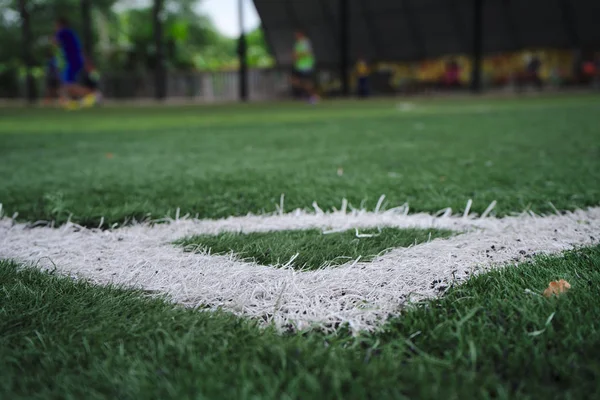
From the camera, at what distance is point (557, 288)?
1.11 meters

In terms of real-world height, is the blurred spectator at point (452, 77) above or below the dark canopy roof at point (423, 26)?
below

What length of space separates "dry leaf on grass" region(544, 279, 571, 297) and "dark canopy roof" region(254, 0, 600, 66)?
65.4 feet

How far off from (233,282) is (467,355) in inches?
22.0

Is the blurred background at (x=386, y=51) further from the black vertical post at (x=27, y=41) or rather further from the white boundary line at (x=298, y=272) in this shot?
the white boundary line at (x=298, y=272)

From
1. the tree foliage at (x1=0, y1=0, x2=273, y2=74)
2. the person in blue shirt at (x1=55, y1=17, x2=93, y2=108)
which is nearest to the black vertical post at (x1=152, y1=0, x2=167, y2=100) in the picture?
the person in blue shirt at (x1=55, y1=17, x2=93, y2=108)

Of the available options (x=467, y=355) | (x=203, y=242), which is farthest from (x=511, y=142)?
(x=467, y=355)

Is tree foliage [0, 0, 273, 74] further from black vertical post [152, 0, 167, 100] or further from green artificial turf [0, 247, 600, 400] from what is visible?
green artificial turf [0, 247, 600, 400]

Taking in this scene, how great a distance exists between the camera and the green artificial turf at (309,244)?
1394 mm

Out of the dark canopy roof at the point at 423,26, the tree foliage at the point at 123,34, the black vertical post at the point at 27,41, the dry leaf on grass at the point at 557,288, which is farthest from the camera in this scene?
the tree foliage at the point at 123,34

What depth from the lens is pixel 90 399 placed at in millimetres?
753

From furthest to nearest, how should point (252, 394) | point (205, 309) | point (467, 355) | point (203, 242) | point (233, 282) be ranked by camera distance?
point (203, 242) → point (233, 282) → point (205, 309) → point (467, 355) → point (252, 394)

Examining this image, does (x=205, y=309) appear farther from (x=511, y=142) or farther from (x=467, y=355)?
(x=511, y=142)

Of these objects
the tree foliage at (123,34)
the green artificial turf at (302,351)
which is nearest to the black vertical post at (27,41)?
the tree foliage at (123,34)

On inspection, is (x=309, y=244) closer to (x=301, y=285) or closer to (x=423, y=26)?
(x=301, y=285)
